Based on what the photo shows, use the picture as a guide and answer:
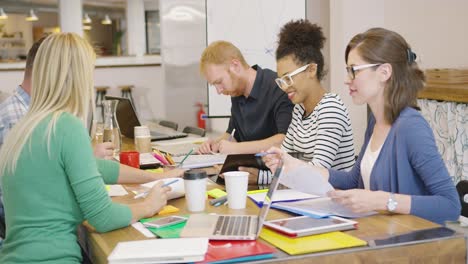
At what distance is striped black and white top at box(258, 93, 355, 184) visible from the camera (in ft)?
7.92

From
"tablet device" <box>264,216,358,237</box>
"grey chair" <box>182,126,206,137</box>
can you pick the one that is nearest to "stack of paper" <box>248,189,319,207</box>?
"tablet device" <box>264,216,358,237</box>

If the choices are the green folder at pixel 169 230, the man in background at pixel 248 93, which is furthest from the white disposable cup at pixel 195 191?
the man in background at pixel 248 93

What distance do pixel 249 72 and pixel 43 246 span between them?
1792 millimetres

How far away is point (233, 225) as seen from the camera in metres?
1.64

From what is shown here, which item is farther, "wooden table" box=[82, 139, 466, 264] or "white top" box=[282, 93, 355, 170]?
"white top" box=[282, 93, 355, 170]

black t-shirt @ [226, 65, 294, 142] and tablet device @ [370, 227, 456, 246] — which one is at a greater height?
black t-shirt @ [226, 65, 294, 142]

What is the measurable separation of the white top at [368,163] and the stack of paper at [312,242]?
593 millimetres

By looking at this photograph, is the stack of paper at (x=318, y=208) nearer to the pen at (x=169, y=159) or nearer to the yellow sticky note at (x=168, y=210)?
the yellow sticky note at (x=168, y=210)

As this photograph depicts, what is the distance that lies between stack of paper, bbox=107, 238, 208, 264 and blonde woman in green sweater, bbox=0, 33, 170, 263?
226 millimetres

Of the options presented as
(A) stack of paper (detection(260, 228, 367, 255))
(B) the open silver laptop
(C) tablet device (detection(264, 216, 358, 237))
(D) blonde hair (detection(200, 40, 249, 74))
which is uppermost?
(D) blonde hair (detection(200, 40, 249, 74))

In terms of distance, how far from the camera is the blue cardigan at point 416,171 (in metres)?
1.84

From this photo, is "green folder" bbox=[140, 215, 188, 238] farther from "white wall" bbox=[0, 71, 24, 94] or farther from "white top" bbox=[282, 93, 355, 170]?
"white wall" bbox=[0, 71, 24, 94]

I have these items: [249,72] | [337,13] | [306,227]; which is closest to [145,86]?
[337,13]

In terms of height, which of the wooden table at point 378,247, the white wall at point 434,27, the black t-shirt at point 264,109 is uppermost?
the white wall at point 434,27
